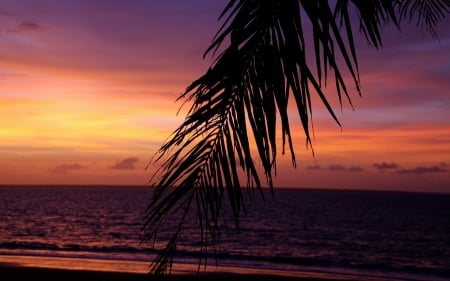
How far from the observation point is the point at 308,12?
109cm

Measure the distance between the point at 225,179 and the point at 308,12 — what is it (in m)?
0.38

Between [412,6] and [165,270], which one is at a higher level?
[412,6]

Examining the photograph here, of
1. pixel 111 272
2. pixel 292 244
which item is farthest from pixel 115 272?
pixel 292 244

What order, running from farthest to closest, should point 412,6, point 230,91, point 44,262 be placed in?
point 44,262 < point 412,6 < point 230,91

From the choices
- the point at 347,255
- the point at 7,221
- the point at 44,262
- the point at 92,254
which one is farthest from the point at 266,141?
the point at 7,221

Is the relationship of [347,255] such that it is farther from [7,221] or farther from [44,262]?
[7,221]

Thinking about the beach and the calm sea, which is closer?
the beach

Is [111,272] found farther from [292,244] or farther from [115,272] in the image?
[292,244]

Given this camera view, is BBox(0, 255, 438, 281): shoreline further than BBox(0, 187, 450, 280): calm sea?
No

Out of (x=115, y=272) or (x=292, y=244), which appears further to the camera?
(x=292, y=244)

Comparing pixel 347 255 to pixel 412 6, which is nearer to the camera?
pixel 412 6

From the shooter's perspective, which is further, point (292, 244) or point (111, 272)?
point (292, 244)

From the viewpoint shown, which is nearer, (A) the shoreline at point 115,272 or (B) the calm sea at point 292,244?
(A) the shoreline at point 115,272

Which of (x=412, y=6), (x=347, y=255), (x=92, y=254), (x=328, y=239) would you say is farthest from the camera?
(x=328, y=239)
